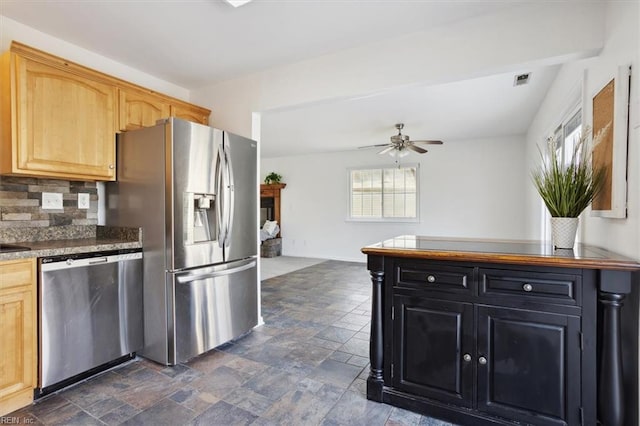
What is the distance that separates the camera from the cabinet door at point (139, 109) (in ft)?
8.55

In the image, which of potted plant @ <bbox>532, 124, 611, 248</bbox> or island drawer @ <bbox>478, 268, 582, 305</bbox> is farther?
potted plant @ <bbox>532, 124, 611, 248</bbox>

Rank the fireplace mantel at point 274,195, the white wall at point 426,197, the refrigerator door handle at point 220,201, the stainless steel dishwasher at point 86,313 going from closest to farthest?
the stainless steel dishwasher at point 86,313 → the refrigerator door handle at point 220,201 → the white wall at point 426,197 → the fireplace mantel at point 274,195

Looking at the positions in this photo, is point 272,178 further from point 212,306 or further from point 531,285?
point 531,285

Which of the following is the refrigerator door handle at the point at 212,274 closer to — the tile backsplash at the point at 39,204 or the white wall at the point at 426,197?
the tile backsplash at the point at 39,204

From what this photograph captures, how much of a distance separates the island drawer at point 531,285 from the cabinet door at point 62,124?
2784mm

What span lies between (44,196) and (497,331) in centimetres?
322

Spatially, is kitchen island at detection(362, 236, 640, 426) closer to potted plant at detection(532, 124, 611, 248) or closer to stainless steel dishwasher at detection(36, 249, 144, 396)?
potted plant at detection(532, 124, 611, 248)

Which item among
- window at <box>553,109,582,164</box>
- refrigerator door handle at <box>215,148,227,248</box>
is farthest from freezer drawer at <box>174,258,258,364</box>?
window at <box>553,109,582,164</box>

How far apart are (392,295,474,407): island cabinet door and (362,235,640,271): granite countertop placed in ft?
0.91

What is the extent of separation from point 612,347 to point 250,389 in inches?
77.2

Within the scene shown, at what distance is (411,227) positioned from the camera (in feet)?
22.0

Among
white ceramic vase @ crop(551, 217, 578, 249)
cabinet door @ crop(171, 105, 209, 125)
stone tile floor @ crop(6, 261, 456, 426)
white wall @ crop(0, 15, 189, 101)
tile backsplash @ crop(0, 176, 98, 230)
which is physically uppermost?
white wall @ crop(0, 15, 189, 101)

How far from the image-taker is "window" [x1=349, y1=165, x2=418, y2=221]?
6742mm

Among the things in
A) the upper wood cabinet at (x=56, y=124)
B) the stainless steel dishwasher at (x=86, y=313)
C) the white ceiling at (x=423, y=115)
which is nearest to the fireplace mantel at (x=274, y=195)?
the white ceiling at (x=423, y=115)
